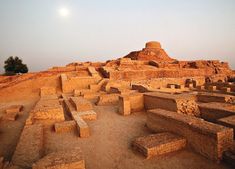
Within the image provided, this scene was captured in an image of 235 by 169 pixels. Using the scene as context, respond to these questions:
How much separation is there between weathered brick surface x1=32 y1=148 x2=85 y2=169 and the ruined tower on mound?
25282mm

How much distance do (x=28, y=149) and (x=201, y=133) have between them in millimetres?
3797

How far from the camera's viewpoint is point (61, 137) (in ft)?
17.2

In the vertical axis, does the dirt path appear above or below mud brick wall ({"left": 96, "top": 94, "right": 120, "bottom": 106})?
below

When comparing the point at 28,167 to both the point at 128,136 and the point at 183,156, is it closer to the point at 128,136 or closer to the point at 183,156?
the point at 128,136

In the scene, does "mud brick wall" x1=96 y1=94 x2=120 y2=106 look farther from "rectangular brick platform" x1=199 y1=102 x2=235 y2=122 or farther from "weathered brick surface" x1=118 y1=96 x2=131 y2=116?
"rectangular brick platform" x1=199 y1=102 x2=235 y2=122

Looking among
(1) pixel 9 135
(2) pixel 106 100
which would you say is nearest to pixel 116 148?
(1) pixel 9 135

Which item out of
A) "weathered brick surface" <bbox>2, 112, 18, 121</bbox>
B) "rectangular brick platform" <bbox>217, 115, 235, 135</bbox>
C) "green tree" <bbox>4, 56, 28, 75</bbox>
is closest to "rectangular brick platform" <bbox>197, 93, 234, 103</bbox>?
"rectangular brick platform" <bbox>217, 115, 235, 135</bbox>

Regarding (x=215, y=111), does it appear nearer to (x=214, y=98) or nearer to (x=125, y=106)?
(x=214, y=98)

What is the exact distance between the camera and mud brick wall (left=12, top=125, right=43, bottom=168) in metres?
3.54

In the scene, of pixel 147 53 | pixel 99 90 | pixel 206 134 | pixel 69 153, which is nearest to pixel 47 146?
pixel 69 153

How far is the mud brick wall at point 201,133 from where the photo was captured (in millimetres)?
3586

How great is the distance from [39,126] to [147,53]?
81.9 feet

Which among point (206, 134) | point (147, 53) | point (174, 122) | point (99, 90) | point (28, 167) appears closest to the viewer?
point (28, 167)

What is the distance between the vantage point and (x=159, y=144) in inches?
159
